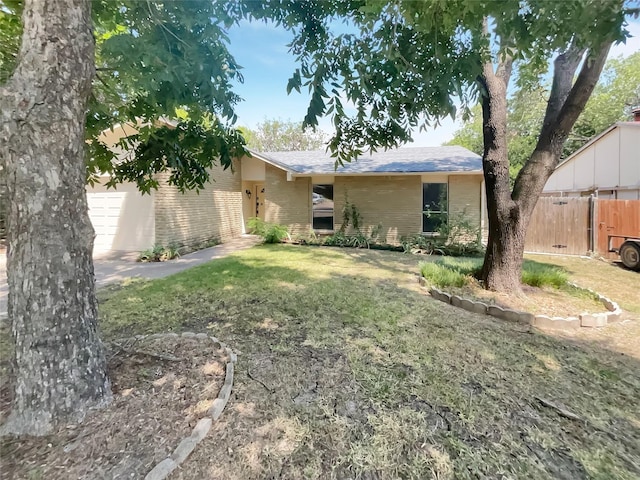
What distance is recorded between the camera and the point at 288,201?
557 inches

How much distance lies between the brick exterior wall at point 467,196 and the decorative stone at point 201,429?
37.3ft

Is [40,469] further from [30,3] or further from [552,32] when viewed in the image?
[552,32]

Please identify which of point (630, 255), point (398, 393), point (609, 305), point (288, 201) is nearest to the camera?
point (398, 393)

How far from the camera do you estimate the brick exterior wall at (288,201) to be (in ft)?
46.1

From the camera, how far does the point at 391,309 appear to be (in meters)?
5.24

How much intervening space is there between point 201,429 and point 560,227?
12.5 m

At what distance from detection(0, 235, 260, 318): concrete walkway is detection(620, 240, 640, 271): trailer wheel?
1123 centimetres

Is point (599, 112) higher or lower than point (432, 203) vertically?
higher

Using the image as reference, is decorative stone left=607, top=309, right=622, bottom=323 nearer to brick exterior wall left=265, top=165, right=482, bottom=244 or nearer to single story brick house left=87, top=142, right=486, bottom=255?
single story brick house left=87, top=142, right=486, bottom=255

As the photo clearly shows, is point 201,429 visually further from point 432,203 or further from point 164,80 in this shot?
point 432,203

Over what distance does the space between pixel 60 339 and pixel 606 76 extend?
39.1 metres

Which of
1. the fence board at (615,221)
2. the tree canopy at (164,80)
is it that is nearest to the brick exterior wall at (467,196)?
the fence board at (615,221)

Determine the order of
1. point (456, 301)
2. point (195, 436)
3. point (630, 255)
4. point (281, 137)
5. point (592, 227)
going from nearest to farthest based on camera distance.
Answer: point (195, 436) → point (456, 301) → point (630, 255) → point (592, 227) → point (281, 137)

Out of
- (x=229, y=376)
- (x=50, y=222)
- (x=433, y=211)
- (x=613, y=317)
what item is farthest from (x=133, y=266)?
(x=613, y=317)
